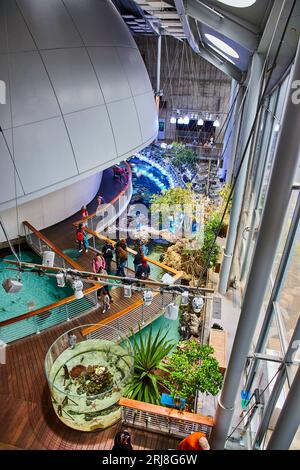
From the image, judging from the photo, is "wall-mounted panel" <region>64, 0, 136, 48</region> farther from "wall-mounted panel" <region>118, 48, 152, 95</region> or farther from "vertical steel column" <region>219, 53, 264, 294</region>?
"vertical steel column" <region>219, 53, 264, 294</region>

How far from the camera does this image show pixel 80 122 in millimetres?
8875

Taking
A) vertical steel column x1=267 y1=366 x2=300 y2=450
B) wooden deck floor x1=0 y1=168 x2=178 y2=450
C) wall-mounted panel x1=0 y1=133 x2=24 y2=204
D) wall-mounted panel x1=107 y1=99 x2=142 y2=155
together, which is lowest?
wooden deck floor x1=0 y1=168 x2=178 y2=450

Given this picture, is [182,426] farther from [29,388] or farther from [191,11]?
[191,11]

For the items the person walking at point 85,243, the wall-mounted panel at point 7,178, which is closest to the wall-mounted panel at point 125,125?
the person walking at point 85,243

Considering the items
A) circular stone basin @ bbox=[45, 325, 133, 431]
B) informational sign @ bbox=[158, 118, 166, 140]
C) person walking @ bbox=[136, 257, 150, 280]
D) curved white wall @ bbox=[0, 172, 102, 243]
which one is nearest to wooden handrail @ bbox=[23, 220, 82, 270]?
curved white wall @ bbox=[0, 172, 102, 243]

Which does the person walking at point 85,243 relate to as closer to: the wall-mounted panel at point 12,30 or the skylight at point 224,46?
the wall-mounted panel at point 12,30

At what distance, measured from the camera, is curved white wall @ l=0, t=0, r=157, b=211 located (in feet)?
25.2

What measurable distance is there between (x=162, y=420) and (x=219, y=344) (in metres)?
2.44

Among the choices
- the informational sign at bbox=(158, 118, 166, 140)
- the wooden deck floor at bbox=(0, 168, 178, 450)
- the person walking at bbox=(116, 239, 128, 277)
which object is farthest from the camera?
the informational sign at bbox=(158, 118, 166, 140)

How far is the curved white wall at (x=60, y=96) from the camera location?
7.69m

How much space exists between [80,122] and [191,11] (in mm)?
3842

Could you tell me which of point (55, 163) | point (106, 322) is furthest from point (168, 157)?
point (106, 322)

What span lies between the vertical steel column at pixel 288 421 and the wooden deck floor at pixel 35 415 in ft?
8.47

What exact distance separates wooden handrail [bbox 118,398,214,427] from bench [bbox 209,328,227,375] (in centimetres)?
165
